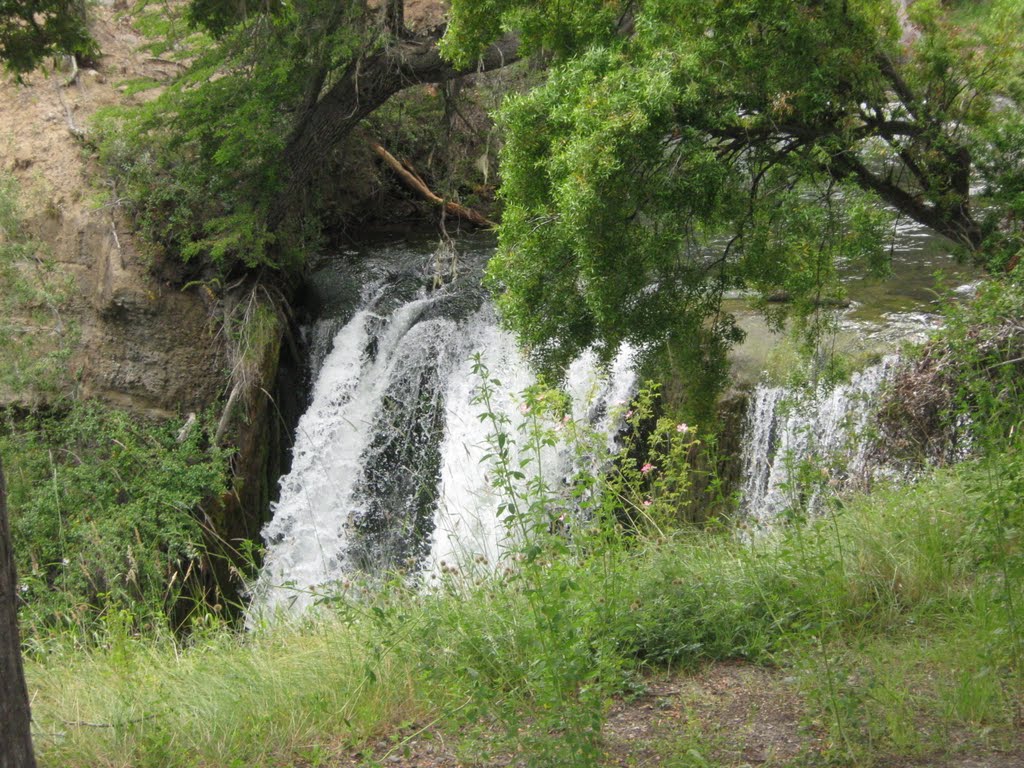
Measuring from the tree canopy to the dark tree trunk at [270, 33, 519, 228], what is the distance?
5284 millimetres

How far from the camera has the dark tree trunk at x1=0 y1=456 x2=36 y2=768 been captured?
11.0 feet

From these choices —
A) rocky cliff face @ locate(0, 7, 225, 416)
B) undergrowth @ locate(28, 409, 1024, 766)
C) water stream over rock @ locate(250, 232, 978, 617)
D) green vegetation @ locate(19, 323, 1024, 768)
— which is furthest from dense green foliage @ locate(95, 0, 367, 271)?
undergrowth @ locate(28, 409, 1024, 766)

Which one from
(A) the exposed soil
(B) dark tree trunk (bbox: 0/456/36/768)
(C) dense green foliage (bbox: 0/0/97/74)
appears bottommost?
(A) the exposed soil

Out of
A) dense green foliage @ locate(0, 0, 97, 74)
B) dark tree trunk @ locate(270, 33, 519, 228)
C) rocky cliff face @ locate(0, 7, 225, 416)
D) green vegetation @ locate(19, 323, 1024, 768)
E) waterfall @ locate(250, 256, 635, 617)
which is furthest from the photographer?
rocky cliff face @ locate(0, 7, 225, 416)

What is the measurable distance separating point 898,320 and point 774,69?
480cm

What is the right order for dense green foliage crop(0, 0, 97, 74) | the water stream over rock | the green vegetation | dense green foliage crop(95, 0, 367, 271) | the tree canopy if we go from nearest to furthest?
the green vegetation, the tree canopy, dense green foliage crop(0, 0, 97, 74), the water stream over rock, dense green foliage crop(95, 0, 367, 271)

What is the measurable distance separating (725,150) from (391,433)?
6.85 m

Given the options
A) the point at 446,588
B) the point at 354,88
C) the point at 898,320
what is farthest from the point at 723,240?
the point at 446,588

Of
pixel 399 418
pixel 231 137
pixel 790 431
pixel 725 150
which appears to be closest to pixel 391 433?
pixel 399 418

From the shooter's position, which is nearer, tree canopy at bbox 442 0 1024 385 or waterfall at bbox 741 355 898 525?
tree canopy at bbox 442 0 1024 385

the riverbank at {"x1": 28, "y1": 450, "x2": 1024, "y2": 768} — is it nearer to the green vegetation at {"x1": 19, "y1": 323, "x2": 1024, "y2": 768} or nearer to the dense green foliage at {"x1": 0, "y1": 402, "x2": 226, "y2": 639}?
the green vegetation at {"x1": 19, "y1": 323, "x2": 1024, "y2": 768}

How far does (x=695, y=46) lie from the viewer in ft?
17.7

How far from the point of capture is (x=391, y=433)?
11805 mm

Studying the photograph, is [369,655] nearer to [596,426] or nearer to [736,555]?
[736,555]
